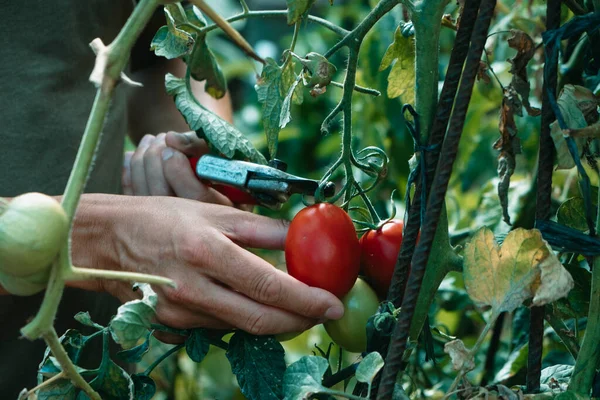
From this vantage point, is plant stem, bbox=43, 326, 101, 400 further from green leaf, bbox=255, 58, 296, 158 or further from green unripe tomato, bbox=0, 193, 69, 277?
green leaf, bbox=255, 58, 296, 158

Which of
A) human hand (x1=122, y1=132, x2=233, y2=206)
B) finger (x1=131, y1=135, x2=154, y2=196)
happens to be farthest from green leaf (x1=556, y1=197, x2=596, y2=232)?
finger (x1=131, y1=135, x2=154, y2=196)

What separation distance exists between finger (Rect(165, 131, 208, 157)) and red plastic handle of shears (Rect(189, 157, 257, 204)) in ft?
0.04

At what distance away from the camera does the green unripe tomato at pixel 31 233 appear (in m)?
0.42

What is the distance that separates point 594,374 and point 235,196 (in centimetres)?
48

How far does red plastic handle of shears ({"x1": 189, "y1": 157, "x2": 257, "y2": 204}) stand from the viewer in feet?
2.86

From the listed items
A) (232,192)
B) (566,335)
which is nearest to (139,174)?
(232,192)

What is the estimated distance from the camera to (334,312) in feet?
2.18

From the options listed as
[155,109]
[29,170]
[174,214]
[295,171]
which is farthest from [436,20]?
[295,171]

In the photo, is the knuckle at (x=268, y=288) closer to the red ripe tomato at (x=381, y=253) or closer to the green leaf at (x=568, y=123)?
the red ripe tomato at (x=381, y=253)

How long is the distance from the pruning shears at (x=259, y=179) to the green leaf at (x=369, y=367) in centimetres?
22

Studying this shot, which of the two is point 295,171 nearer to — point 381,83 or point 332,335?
point 381,83

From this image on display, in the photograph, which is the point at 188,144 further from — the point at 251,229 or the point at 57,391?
the point at 57,391

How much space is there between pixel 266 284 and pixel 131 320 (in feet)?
0.48

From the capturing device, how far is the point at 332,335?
719 mm
